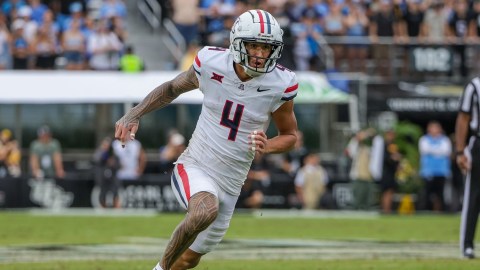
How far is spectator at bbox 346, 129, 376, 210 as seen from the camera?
26766 millimetres

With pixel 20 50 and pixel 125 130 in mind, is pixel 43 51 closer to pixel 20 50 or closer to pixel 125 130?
pixel 20 50

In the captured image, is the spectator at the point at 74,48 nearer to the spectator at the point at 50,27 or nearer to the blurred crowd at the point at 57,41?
the blurred crowd at the point at 57,41

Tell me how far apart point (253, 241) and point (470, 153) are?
15.6 ft

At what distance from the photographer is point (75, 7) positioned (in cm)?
2902

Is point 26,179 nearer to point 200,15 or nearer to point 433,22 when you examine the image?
point 200,15

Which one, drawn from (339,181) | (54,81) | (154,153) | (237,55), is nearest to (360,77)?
(339,181)

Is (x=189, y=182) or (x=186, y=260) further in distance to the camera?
(x=186, y=260)

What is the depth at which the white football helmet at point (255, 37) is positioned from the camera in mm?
9602

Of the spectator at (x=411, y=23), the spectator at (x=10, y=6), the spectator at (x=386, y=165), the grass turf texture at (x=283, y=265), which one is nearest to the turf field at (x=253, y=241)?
the grass turf texture at (x=283, y=265)

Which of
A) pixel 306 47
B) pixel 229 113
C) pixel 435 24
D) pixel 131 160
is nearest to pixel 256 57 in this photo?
pixel 229 113

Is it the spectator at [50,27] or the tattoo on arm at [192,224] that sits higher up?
the tattoo on arm at [192,224]

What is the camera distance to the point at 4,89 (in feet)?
88.5

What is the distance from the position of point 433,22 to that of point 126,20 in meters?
7.75

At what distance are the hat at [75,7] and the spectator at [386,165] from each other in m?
7.69
